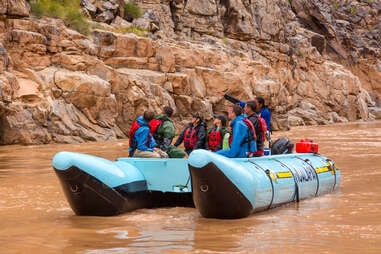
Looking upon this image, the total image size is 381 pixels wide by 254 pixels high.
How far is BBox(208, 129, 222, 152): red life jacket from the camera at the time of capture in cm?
740

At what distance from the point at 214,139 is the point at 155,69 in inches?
579

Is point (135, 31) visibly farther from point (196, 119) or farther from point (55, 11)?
point (196, 119)

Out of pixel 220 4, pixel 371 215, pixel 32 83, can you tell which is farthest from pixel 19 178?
pixel 220 4

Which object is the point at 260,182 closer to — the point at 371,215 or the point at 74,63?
the point at 371,215

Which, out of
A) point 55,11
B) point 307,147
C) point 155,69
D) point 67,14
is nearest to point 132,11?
point 155,69

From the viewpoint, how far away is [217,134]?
7414 mm

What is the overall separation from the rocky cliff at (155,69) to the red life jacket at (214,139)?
29.6ft

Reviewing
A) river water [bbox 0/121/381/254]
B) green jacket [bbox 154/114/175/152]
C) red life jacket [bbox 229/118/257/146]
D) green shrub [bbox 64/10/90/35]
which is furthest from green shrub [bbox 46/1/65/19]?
red life jacket [bbox 229/118/257/146]

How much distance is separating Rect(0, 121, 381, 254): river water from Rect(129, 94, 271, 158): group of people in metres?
0.87

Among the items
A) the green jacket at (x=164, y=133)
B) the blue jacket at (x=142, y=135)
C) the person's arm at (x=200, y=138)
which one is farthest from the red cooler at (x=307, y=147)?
the blue jacket at (x=142, y=135)

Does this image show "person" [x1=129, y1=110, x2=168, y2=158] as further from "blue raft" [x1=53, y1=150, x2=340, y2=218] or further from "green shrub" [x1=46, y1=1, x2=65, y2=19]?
"green shrub" [x1=46, y1=1, x2=65, y2=19]

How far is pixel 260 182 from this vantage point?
213 inches

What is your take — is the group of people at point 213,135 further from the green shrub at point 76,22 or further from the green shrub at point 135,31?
the green shrub at point 135,31

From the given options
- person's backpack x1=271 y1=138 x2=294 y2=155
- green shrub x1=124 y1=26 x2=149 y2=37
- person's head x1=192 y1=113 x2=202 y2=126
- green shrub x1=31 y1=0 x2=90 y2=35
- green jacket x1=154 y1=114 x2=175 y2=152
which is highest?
green shrub x1=31 y1=0 x2=90 y2=35
